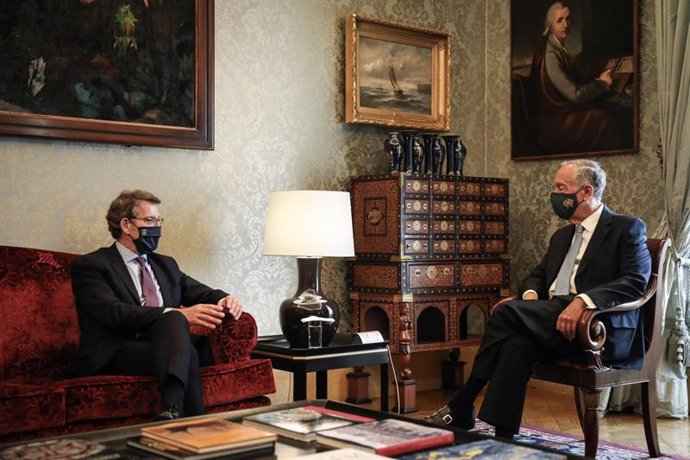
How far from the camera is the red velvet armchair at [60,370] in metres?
3.59

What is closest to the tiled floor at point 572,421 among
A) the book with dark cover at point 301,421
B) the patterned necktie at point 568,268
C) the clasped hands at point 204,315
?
the patterned necktie at point 568,268

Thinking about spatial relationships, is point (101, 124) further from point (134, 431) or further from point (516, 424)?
point (516, 424)

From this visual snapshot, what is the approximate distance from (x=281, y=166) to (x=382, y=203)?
0.70 m

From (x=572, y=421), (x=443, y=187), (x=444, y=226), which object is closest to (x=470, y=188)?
(x=443, y=187)

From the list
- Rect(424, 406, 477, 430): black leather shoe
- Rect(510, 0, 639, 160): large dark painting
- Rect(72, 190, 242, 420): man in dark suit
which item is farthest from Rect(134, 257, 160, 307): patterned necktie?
Rect(510, 0, 639, 160): large dark painting

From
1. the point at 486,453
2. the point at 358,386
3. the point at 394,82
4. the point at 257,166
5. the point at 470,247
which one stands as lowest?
the point at 358,386

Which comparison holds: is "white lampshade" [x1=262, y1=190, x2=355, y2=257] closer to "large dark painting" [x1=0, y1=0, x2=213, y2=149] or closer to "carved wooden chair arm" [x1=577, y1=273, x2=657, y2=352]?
"large dark painting" [x1=0, y1=0, x2=213, y2=149]

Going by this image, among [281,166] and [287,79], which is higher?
[287,79]

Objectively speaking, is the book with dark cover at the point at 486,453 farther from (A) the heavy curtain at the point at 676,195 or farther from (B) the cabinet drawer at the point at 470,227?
(B) the cabinet drawer at the point at 470,227

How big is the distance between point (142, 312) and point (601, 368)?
7.21ft

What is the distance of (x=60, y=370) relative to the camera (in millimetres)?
4207

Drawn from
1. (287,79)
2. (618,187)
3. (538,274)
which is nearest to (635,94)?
(618,187)

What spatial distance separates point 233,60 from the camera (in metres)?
5.43

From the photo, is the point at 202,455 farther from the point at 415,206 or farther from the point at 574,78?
the point at 574,78
